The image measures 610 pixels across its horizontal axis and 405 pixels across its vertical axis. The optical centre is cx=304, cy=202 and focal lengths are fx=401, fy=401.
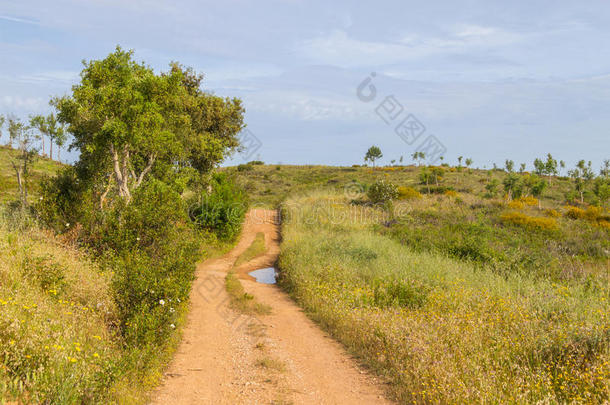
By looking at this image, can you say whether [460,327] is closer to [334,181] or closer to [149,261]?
[149,261]

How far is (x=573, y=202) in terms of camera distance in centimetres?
3800

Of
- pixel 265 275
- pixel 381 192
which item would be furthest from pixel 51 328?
pixel 381 192

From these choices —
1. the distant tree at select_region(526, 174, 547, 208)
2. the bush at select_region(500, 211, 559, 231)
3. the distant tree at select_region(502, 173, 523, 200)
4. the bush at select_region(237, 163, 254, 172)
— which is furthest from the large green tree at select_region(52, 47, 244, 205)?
the bush at select_region(237, 163, 254, 172)

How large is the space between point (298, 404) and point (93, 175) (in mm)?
12963

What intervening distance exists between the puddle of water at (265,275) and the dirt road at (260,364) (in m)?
3.37

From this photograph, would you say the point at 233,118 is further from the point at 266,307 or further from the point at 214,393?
the point at 214,393

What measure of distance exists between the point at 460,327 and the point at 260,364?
12.7ft

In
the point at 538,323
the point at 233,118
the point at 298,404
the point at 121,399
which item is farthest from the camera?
the point at 233,118

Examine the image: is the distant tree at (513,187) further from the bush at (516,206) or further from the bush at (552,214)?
the bush at (552,214)

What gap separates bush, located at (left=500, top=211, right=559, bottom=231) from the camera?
20234 millimetres

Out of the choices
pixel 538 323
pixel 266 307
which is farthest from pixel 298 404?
pixel 266 307

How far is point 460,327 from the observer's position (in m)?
7.59

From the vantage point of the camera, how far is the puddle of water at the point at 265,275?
15.9 m

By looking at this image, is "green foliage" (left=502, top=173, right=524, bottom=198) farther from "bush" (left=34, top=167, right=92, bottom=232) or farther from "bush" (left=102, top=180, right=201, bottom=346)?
"bush" (left=34, top=167, right=92, bottom=232)
